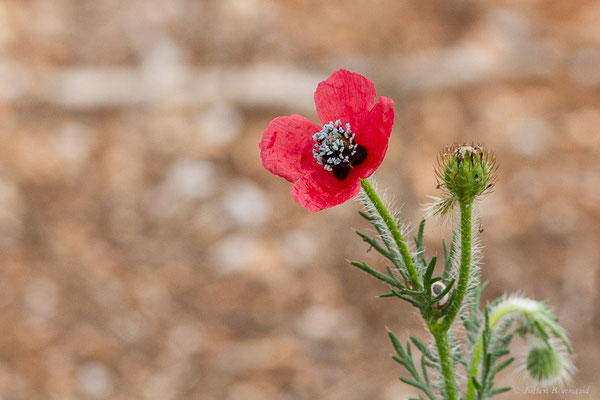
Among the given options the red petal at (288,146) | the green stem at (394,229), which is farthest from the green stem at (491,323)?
the red petal at (288,146)

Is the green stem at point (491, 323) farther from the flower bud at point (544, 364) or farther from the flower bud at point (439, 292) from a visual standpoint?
the flower bud at point (544, 364)

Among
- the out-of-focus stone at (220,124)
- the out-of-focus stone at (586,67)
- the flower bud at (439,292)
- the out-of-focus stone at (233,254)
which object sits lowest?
the flower bud at (439,292)

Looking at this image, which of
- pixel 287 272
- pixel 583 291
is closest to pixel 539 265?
pixel 583 291

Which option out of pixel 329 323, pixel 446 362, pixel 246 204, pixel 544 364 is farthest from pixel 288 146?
pixel 246 204

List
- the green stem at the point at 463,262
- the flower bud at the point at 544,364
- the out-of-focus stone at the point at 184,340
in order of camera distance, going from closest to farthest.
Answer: the green stem at the point at 463,262 < the flower bud at the point at 544,364 < the out-of-focus stone at the point at 184,340

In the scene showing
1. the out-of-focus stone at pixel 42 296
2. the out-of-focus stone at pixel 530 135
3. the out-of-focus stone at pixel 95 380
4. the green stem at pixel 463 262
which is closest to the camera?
the green stem at pixel 463 262

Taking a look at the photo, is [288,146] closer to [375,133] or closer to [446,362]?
[375,133]
